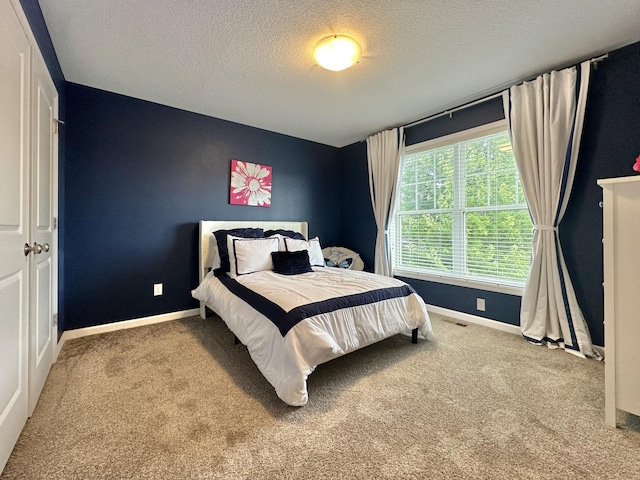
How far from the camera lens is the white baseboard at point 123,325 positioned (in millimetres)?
2547

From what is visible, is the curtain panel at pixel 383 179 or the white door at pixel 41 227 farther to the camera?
the curtain panel at pixel 383 179

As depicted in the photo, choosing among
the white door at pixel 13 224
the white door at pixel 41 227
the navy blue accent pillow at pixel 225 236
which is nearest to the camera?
the white door at pixel 13 224

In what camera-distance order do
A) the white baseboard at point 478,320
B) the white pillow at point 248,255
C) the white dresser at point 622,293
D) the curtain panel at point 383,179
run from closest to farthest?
the white dresser at point 622,293 → the white baseboard at point 478,320 → the white pillow at point 248,255 → the curtain panel at point 383,179

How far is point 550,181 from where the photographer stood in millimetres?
2350

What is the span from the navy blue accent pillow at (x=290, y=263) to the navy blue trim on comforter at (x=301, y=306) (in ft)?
1.76

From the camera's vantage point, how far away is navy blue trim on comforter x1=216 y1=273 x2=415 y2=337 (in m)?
1.69

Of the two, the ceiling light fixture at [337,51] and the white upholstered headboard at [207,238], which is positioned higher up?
the ceiling light fixture at [337,51]

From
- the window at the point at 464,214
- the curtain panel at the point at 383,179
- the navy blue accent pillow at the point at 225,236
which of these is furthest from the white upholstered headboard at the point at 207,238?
the window at the point at 464,214

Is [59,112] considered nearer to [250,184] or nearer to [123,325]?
[250,184]

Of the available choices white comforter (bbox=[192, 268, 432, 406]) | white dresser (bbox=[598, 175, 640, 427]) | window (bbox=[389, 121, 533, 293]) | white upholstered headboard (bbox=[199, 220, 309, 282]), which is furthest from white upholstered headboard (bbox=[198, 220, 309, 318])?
white dresser (bbox=[598, 175, 640, 427])

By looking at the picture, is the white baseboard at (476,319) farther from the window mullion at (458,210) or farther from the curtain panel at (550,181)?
the window mullion at (458,210)

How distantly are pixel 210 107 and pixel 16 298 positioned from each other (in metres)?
2.55

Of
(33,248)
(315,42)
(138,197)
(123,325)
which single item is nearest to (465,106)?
(315,42)

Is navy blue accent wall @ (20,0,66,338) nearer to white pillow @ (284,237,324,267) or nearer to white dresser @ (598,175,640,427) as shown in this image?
white pillow @ (284,237,324,267)
